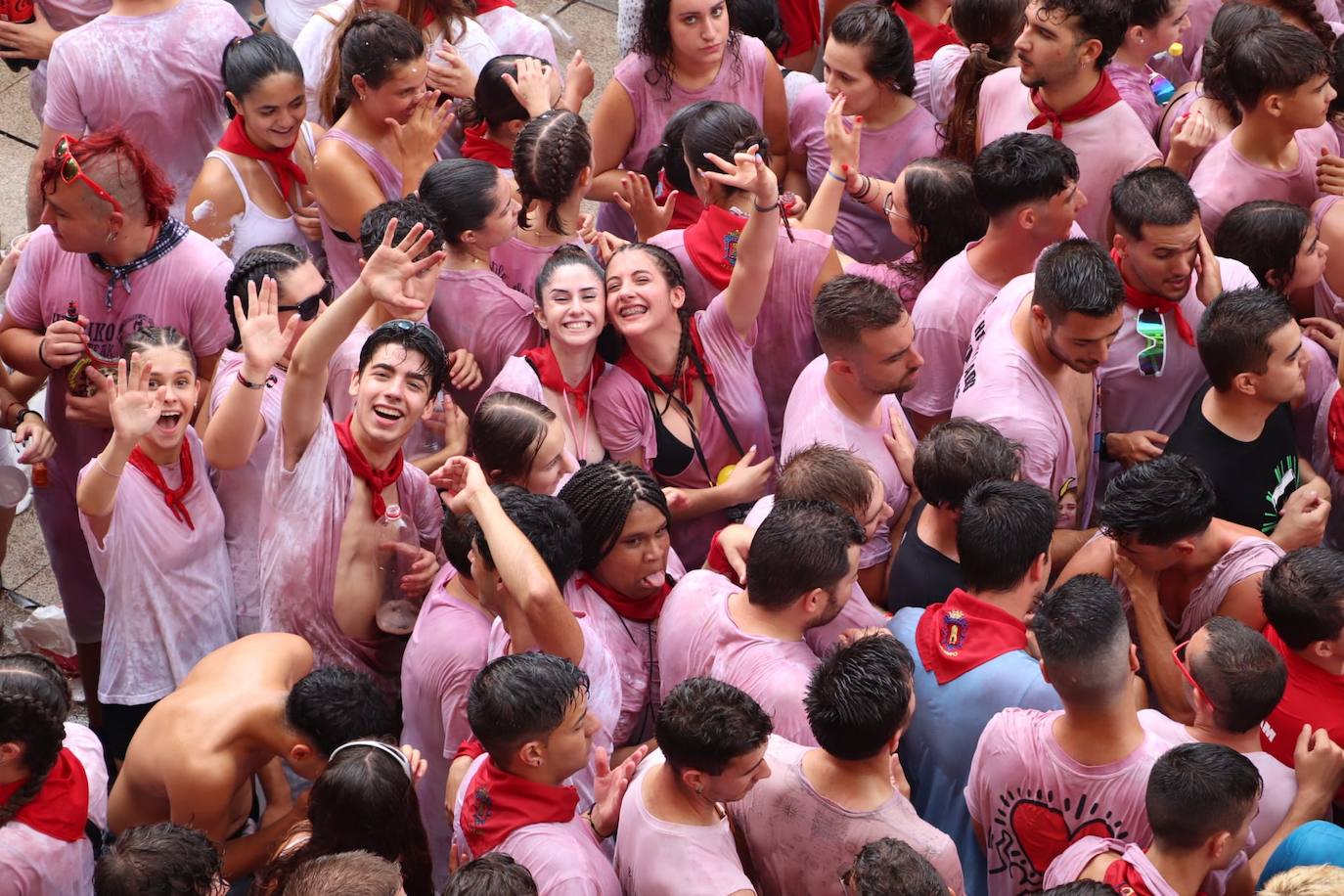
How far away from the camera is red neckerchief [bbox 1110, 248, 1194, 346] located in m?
4.29

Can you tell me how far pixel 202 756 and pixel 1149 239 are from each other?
2.92 meters

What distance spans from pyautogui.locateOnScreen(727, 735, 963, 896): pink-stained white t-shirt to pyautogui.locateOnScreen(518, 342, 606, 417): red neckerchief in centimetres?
144

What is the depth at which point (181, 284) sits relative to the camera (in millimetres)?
4438

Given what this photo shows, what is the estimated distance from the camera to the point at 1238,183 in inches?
189

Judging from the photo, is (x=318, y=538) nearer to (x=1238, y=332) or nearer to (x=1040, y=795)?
(x=1040, y=795)

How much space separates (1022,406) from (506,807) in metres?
1.81

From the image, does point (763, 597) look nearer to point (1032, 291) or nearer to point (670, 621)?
point (670, 621)

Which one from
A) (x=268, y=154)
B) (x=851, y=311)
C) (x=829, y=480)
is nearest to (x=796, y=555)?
(x=829, y=480)

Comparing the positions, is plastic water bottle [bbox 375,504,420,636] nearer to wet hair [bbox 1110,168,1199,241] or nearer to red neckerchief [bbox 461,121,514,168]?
red neckerchief [bbox 461,121,514,168]

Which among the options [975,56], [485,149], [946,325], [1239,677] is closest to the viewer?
[1239,677]

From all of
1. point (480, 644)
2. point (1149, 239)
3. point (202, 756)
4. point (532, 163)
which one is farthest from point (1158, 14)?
point (202, 756)

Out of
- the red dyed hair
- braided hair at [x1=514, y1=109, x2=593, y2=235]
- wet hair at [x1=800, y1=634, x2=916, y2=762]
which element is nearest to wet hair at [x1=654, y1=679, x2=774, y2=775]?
wet hair at [x1=800, y1=634, x2=916, y2=762]

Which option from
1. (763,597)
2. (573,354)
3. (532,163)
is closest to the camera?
(763,597)

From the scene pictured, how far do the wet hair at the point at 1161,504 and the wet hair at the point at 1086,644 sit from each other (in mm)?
481
